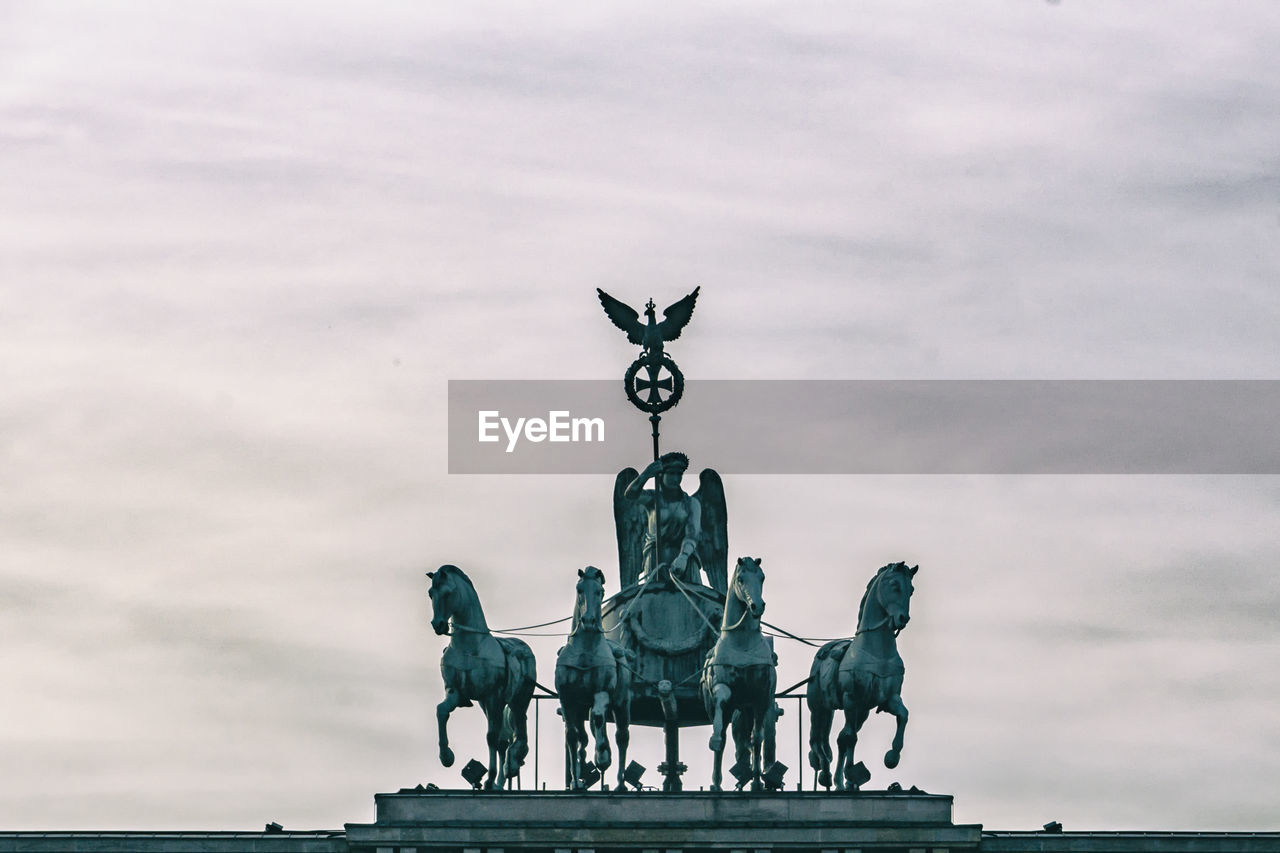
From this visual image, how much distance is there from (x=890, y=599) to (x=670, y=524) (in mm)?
8412

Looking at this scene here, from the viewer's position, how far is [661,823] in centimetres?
9631

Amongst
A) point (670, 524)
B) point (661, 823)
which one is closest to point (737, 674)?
point (661, 823)

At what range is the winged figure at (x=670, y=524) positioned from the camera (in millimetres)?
102938

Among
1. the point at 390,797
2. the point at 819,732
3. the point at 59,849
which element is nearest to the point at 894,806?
the point at 819,732

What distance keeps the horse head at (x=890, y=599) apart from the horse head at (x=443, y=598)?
7651 millimetres

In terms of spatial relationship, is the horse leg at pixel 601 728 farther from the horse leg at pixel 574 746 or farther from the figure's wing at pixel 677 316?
the figure's wing at pixel 677 316

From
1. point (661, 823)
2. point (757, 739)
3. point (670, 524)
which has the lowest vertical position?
point (661, 823)

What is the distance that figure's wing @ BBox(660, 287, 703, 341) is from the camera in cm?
10531

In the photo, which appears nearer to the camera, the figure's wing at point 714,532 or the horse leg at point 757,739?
the horse leg at point 757,739

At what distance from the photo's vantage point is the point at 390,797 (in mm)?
96500

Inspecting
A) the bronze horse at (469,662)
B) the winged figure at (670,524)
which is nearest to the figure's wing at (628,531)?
the winged figure at (670,524)

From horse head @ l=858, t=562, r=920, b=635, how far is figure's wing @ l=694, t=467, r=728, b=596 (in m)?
7.33

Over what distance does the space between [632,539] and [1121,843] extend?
41.5 feet

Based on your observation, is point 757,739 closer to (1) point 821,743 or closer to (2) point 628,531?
(1) point 821,743
